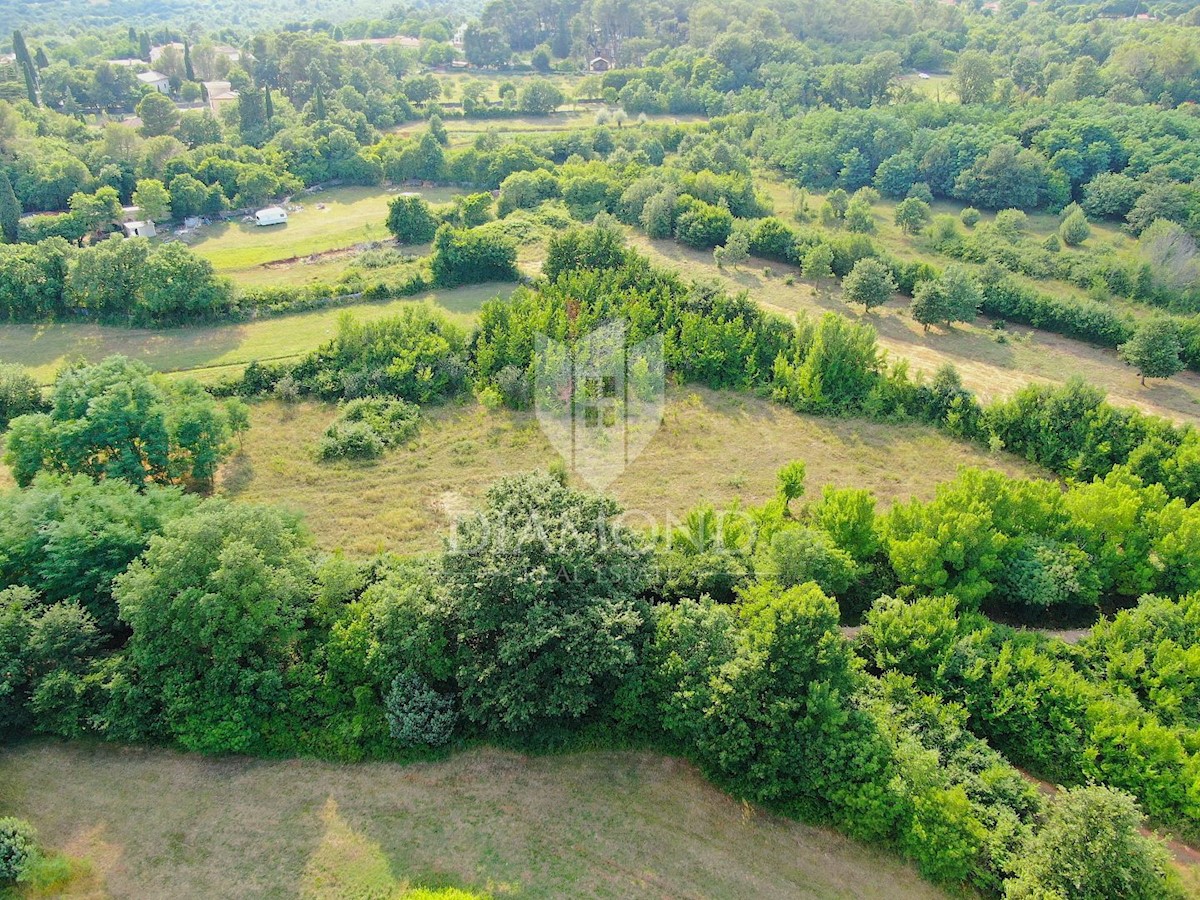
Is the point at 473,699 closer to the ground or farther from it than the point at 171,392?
closer to the ground

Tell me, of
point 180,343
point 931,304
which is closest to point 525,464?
point 180,343

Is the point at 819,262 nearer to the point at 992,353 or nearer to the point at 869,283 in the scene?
the point at 869,283

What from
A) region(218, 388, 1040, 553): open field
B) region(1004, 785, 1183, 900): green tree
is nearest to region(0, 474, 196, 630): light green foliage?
region(218, 388, 1040, 553): open field

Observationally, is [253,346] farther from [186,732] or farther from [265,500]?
[186,732]

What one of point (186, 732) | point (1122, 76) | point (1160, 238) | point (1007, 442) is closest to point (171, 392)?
point (186, 732)

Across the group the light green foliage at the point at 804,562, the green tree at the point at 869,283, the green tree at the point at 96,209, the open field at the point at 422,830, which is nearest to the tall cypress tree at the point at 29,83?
the green tree at the point at 96,209

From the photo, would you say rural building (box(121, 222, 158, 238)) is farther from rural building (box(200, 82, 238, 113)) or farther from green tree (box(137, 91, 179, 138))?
Answer: rural building (box(200, 82, 238, 113))

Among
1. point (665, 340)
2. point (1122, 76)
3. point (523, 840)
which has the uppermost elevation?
point (1122, 76)
